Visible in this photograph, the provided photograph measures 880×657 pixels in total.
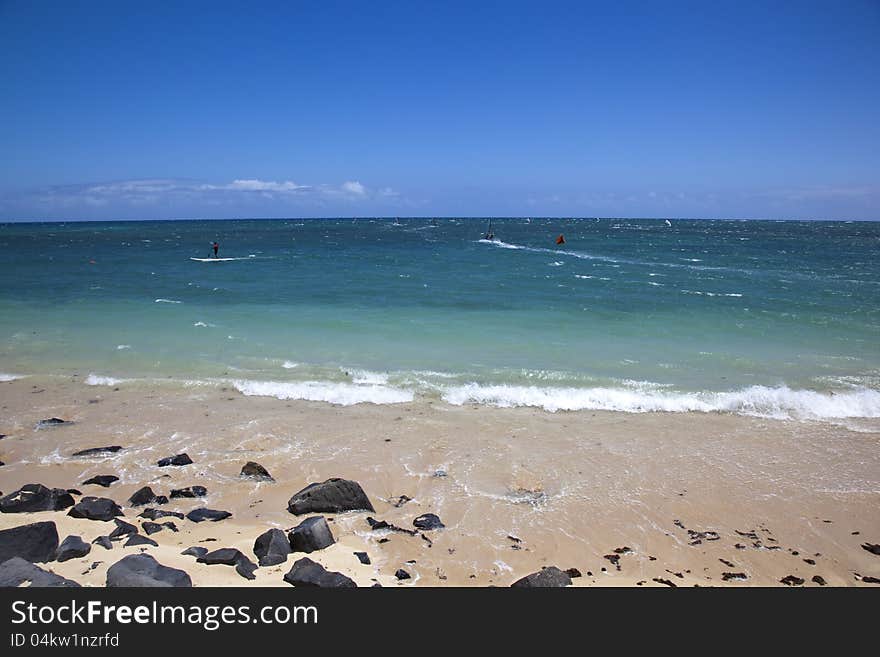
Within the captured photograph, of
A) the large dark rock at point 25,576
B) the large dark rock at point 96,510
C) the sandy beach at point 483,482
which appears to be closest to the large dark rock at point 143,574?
the sandy beach at point 483,482

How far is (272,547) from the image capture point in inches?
271

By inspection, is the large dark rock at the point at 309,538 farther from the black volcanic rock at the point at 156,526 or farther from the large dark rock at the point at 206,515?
the black volcanic rock at the point at 156,526

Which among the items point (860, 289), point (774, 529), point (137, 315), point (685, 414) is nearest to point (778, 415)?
point (685, 414)

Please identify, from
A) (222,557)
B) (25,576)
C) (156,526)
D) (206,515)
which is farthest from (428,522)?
(25,576)

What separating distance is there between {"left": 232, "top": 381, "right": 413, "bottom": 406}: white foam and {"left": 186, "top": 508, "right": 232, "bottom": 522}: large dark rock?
5.31m

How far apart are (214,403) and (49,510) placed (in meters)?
5.34

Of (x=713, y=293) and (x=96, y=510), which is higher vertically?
(x=713, y=293)

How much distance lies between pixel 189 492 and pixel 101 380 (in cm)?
822

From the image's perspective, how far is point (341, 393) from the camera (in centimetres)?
1402

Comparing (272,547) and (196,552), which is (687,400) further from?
(196,552)

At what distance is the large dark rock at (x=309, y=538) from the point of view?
23.4 feet

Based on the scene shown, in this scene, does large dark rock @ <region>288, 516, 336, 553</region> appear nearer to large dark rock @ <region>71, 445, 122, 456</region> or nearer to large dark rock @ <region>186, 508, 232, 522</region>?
large dark rock @ <region>186, 508, 232, 522</region>

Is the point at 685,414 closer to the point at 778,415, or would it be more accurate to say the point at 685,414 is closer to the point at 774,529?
the point at 778,415

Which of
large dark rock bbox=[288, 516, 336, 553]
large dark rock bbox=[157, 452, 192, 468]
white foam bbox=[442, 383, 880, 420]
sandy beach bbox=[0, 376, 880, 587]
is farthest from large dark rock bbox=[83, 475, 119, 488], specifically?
white foam bbox=[442, 383, 880, 420]
